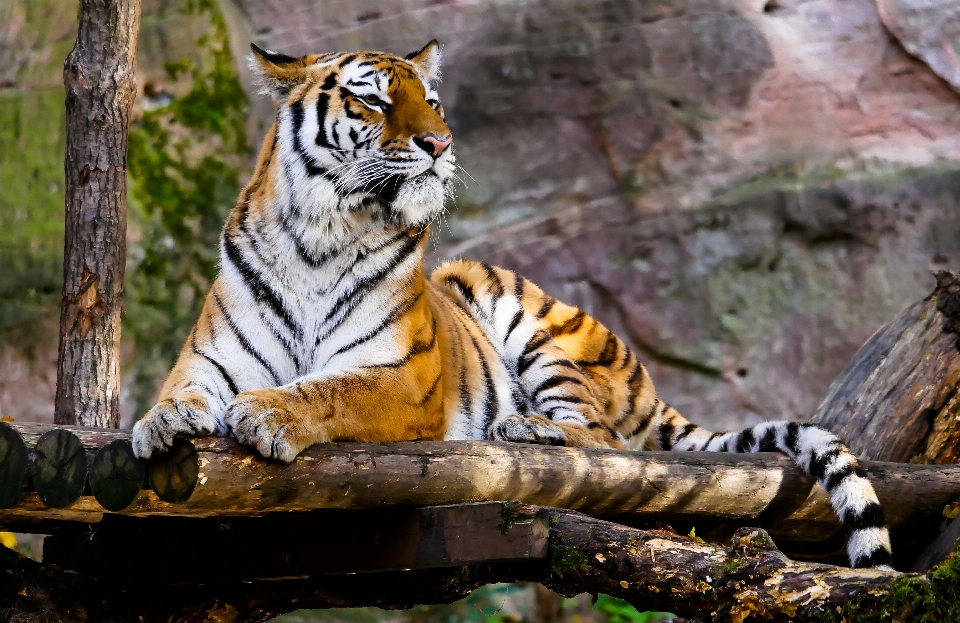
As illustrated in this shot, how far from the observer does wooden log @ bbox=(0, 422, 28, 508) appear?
7.60 ft

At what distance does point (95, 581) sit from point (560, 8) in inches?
205

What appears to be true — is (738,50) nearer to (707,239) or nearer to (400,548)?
(707,239)

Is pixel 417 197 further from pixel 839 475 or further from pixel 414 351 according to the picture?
pixel 839 475

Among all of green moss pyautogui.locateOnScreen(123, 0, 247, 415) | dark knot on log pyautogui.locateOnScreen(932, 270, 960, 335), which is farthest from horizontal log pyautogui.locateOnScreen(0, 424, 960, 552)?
green moss pyautogui.locateOnScreen(123, 0, 247, 415)

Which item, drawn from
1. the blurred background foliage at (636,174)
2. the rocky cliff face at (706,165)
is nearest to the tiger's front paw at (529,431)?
the blurred background foliage at (636,174)

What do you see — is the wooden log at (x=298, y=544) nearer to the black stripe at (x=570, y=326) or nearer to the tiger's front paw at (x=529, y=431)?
the tiger's front paw at (x=529, y=431)

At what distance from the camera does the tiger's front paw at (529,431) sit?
3.67 m

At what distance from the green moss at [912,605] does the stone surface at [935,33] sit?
5.57 m

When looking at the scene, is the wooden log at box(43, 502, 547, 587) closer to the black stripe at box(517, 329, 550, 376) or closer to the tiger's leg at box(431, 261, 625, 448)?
the tiger's leg at box(431, 261, 625, 448)

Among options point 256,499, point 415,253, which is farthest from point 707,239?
point 256,499

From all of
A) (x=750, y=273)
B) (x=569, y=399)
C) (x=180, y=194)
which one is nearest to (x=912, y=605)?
(x=569, y=399)

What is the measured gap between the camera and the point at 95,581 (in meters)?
3.30

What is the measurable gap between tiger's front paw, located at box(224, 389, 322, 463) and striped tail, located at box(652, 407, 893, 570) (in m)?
1.74

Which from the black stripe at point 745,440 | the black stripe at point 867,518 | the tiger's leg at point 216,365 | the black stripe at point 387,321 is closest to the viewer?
the tiger's leg at point 216,365
